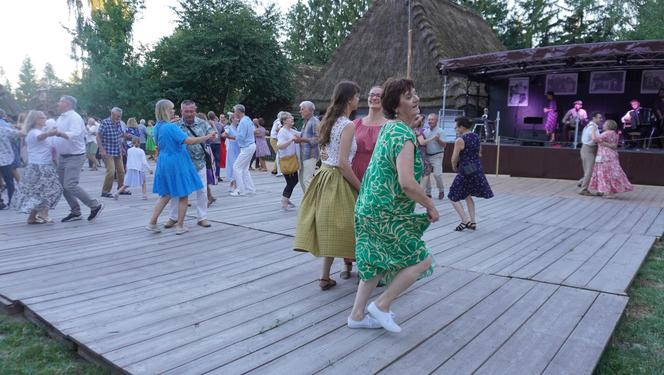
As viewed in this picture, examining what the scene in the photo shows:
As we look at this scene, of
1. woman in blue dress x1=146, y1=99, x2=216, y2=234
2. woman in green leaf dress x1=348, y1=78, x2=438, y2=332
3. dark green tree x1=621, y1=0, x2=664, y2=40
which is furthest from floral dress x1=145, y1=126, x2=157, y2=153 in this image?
dark green tree x1=621, y1=0, x2=664, y2=40

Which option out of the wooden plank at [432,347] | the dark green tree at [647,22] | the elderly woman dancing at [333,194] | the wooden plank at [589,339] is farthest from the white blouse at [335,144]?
the dark green tree at [647,22]

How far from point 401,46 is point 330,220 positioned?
67.7 ft

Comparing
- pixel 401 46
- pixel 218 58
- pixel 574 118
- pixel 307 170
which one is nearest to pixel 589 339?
pixel 307 170

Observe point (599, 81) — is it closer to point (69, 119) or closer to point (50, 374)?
point (69, 119)

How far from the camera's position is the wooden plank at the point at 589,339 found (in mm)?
2617

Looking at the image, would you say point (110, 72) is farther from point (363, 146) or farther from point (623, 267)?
point (623, 267)

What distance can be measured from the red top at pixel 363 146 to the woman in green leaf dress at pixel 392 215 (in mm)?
876

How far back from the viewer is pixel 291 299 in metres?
3.63

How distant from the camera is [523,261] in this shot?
4.81 metres

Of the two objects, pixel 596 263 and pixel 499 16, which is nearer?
pixel 596 263

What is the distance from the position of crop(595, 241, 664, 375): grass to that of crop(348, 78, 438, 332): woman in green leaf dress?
1190mm

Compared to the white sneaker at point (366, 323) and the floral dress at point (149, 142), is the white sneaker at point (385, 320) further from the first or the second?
the floral dress at point (149, 142)

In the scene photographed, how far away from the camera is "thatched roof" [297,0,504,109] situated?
68.7ft

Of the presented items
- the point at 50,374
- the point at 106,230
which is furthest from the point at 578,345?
the point at 106,230
